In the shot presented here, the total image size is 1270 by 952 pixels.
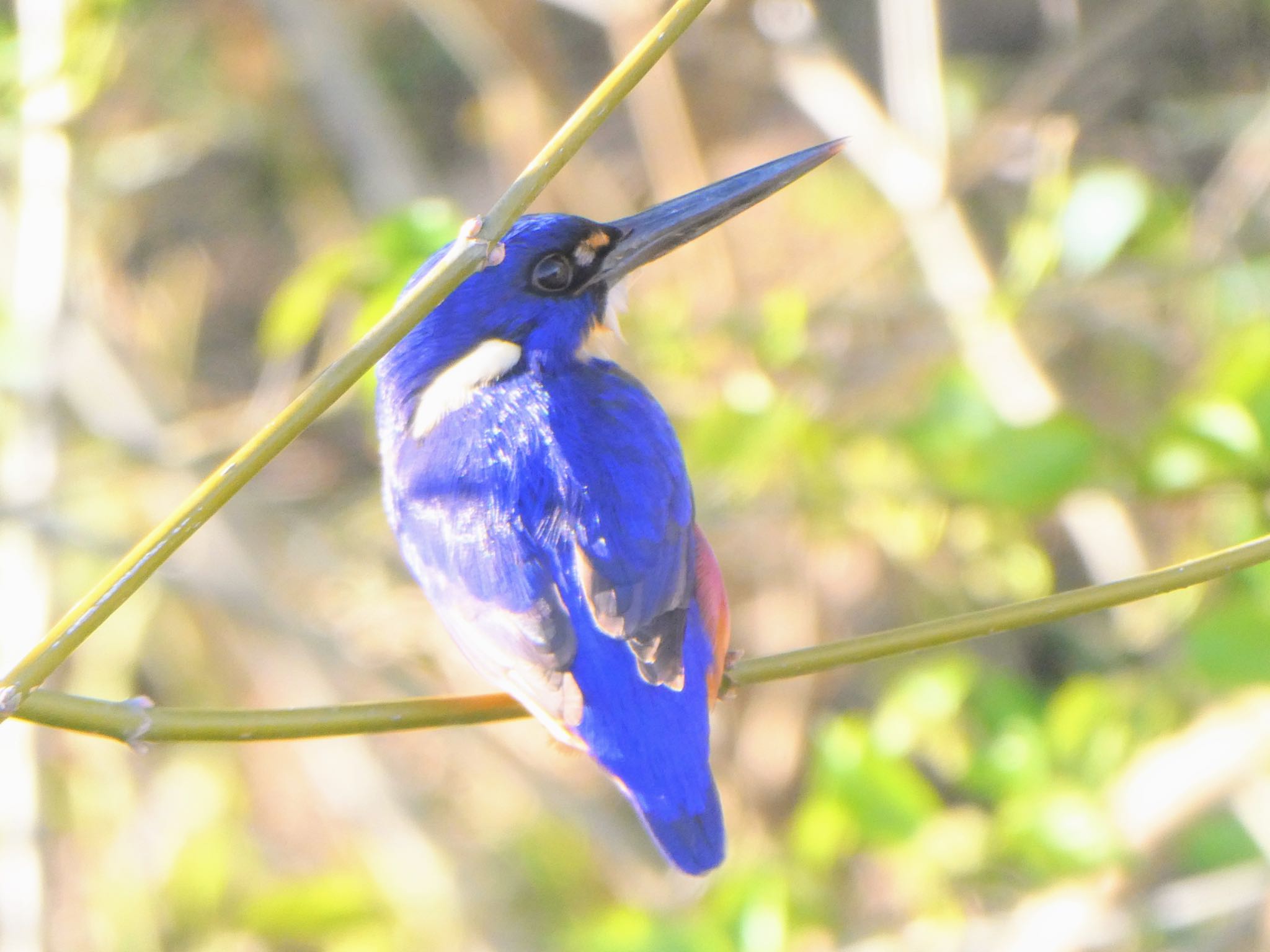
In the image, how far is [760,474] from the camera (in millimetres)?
3061

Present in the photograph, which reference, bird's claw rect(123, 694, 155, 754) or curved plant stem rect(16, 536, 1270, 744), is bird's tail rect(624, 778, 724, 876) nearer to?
curved plant stem rect(16, 536, 1270, 744)

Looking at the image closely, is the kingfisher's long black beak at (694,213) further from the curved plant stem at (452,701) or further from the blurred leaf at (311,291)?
the curved plant stem at (452,701)

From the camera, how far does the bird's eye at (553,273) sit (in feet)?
7.50

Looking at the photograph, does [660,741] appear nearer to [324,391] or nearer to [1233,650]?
[324,391]

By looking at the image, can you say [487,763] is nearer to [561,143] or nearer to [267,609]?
[267,609]

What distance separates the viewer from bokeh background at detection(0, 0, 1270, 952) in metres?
2.67

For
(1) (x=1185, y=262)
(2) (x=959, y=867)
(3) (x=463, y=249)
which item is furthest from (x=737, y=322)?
(3) (x=463, y=249)

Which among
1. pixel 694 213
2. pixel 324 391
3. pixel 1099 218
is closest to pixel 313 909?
pixel 694 213

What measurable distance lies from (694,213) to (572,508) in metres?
0.47

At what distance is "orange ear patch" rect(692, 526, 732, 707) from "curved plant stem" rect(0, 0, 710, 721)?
781 mm

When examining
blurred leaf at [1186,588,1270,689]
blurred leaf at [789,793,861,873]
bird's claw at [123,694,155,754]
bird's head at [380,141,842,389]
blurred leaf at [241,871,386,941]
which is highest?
bird's head at [380,141,842,389]

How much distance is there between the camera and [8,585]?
3533 millimetres

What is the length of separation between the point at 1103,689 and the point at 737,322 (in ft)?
3.47

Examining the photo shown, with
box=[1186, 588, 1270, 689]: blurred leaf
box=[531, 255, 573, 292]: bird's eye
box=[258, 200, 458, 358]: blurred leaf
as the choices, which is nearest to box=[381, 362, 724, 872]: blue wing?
box=[531, 255, 573, 292]: bird's eye
